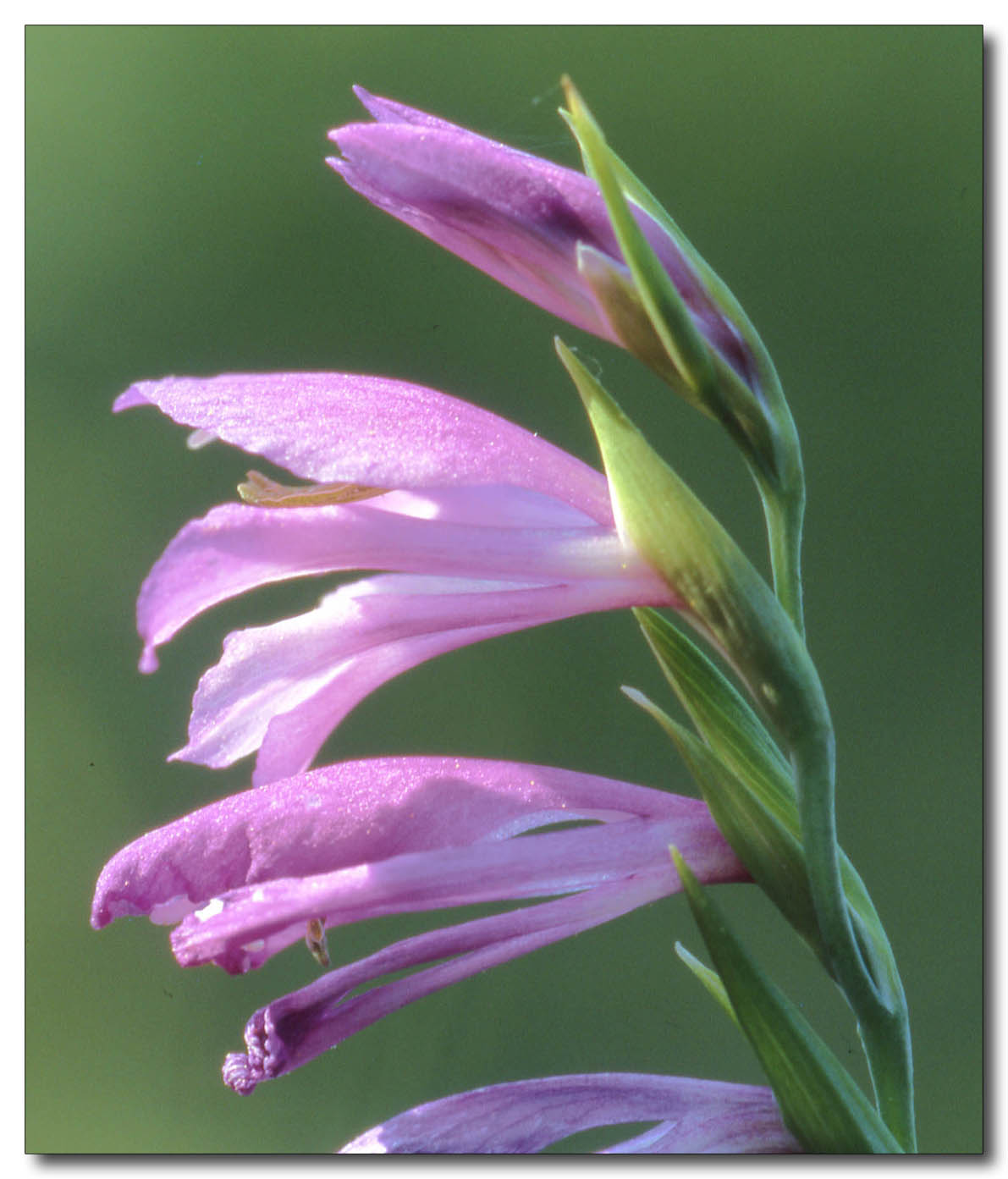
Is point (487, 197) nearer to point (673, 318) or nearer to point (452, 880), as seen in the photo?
point (673, 318)

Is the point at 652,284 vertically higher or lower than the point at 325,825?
higher

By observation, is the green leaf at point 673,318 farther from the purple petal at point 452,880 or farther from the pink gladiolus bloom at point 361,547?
the purple petal at point 452,880

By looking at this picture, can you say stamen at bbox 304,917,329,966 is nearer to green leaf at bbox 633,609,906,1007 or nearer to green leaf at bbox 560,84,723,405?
green leaf at bbox 633,609,906,1007

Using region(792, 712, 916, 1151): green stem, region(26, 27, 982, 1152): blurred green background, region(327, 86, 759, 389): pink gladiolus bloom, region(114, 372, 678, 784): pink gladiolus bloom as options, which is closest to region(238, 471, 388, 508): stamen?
region(114, 372, 678, 784): pink gladiolus bloom

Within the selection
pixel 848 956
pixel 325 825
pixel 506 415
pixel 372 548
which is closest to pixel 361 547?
pixel 372 548

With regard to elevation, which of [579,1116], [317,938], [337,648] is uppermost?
[337,648]
